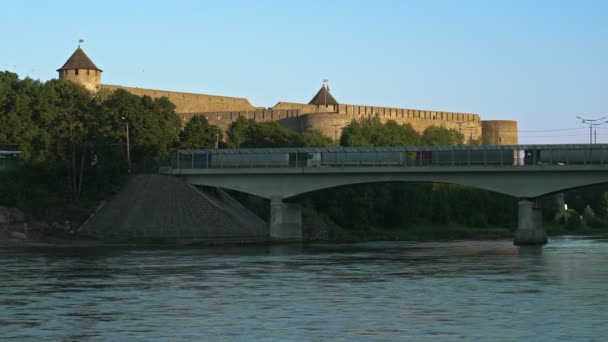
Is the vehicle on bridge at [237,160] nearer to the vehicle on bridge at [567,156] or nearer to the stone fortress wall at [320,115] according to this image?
the vehicle on bridge at [567,156]

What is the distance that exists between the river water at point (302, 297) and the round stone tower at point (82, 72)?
7863cm

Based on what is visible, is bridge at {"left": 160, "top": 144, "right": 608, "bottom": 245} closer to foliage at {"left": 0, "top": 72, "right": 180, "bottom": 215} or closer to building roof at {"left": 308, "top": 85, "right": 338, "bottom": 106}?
foliage at {"left": 0, "top": 72, "right": 180, "bottom": 215}

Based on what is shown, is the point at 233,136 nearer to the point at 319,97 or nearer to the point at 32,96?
the point at 32,96

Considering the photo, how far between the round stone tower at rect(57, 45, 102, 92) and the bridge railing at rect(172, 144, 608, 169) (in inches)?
2065

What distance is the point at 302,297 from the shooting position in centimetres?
4303

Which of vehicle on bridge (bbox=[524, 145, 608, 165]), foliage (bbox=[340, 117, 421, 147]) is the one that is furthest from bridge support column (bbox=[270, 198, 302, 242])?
foliage (bbox=[340, 117, 421, 147])

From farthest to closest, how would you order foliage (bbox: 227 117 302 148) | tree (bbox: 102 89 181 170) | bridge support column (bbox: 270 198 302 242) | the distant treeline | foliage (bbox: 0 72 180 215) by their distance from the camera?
foliage (bbox: 227 117 302 148) → tree (bbox: 102 89 181 170) → the distant treeline → foliage (bbox: 0 72 180 215) → bridge support column (bbox: 270 198 302 242)

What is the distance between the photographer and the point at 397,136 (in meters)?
151

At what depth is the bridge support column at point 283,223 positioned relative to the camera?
91.4 m

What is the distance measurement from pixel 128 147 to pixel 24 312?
6627cm

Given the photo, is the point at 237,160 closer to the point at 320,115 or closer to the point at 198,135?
the point at 198,135

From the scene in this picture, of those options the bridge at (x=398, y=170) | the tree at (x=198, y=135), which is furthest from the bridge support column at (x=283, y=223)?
the tree at (x=198, y=135)

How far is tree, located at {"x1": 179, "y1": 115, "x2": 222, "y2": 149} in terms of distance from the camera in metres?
117

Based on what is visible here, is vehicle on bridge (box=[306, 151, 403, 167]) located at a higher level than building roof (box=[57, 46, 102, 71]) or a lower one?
lower
